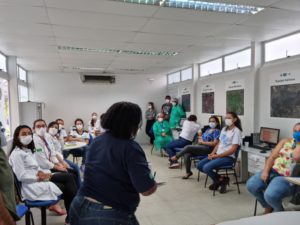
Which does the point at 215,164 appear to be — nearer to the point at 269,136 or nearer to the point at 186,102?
the point at 269,136

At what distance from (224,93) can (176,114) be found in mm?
2360

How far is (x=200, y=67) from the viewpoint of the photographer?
23.6 ft

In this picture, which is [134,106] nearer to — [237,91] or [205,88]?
[237,91]

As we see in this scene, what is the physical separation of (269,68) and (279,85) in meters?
0.41

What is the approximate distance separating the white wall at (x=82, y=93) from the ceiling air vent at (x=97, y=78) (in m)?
0.16

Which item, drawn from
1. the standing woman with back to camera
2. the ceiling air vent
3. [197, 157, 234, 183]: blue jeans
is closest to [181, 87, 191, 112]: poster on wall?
the ceiling air vent

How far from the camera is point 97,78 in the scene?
29.7 feet

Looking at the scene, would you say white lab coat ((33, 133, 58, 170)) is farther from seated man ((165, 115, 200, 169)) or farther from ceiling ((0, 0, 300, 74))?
seated man ((165, 115, 200, 169))

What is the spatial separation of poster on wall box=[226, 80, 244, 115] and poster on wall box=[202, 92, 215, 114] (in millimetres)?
657

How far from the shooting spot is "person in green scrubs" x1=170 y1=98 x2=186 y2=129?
7.92 metres

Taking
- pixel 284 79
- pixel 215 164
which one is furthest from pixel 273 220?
pixel 284 79

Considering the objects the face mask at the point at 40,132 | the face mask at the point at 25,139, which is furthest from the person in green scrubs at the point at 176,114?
the face mask at the point at 25,139

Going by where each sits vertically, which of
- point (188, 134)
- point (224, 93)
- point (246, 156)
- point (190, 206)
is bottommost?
point (190, 206)

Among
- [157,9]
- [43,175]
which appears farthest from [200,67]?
[43,175]
